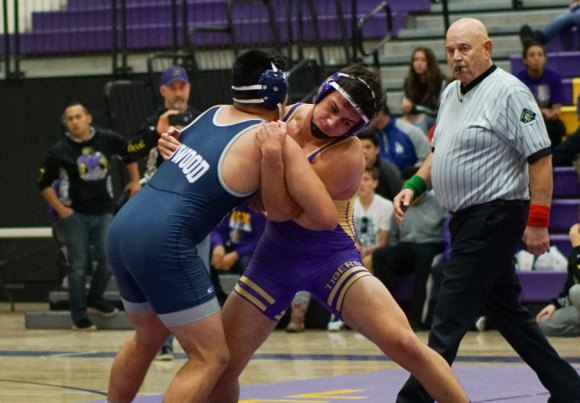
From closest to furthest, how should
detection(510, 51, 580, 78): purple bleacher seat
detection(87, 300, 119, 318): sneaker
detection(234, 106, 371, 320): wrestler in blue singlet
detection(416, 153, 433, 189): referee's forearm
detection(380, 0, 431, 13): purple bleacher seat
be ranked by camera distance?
detection(234, 106, 371, 320): wrestler in blue singlet
detection(416, 153, 433, 189): referee's forearm
detection(87, 300, 119, 318): sneaker
detection(510, 51, 580, 78): purple bleacher seat
detection(380, 0, 431, 13): purple bleacher seat

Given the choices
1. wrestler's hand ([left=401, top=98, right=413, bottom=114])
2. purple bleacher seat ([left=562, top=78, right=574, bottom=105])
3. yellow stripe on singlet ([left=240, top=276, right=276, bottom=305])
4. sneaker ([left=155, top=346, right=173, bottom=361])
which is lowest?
sneaker ([left=155, top=346, right=173, bottom=361])

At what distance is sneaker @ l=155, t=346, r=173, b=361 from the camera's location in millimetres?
8148

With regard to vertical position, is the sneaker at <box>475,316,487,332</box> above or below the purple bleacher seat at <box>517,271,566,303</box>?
below

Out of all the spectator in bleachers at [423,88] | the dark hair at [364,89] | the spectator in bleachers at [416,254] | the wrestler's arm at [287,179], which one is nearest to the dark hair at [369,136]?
the spectator in bleachers at [416,254]

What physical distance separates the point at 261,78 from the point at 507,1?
29.9ft

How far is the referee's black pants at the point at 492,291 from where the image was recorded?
5.37 m

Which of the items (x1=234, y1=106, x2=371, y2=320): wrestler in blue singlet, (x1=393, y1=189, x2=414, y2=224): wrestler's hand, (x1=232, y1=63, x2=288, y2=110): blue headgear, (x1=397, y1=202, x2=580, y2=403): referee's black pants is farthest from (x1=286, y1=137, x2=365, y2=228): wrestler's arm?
(x1=397, y1=202, x2=580, y2=403): referee's black pants

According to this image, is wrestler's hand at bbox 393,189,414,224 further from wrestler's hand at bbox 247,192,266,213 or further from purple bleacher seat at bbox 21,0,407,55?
purple bleacher seat at bbox 21,0,407,55

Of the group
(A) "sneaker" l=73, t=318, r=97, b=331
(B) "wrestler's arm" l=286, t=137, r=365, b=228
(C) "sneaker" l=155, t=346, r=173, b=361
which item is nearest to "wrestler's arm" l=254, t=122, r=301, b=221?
(B) "wrestler's arm" l=286, t=137, r=365, b=228

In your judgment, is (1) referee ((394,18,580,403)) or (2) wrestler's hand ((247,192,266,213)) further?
(1) referee ((394,18,580,403))

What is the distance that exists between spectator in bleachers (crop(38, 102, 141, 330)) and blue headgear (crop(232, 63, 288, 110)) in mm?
5741

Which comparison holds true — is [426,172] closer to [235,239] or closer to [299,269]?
[299,269]

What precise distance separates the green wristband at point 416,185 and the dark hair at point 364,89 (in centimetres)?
92

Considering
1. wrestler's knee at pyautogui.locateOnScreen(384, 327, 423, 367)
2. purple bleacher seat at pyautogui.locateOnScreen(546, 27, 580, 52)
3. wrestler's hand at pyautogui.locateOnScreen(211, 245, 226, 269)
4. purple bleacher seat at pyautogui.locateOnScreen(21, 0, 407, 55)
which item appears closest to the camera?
wrestler's knee at pyautogui.locateOnScreen(384, 327, 423, 367)
